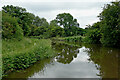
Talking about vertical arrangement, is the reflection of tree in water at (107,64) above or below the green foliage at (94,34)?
below

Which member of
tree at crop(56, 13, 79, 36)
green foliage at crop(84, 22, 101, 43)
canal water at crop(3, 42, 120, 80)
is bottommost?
canal water at crop(3, 42, 120, 80)

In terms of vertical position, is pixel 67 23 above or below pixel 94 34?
above

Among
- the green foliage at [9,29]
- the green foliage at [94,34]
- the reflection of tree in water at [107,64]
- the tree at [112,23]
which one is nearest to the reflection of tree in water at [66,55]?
the reflection of tree in water at [107,64]

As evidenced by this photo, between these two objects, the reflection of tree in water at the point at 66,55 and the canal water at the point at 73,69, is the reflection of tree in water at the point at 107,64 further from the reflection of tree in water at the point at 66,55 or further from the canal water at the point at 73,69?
the reflection of tree in water at the point at 66,55

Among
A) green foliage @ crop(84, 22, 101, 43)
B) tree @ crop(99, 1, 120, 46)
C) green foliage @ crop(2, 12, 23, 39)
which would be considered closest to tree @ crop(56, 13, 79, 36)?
green foliage @ crop(84, 22, 101, 43)

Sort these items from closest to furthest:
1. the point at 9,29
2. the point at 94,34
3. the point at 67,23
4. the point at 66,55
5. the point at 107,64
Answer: the point at 107,64
the point at 9,29
the point at 66,55
the point at 94,34
the point at 67,23

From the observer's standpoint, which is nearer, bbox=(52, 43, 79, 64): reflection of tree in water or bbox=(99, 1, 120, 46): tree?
bbox=(52, 43, 79, 64): reflection of tree in water

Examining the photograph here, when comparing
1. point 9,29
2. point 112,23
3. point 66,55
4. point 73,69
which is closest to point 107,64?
point 73,69

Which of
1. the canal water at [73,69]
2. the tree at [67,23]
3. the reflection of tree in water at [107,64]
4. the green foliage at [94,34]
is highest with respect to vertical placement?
the tree at [67,23]

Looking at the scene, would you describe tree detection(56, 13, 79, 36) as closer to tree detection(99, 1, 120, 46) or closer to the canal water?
tree detection(99, 1, 120, 46)

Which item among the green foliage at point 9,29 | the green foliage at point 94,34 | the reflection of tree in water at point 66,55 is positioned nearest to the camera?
the reflection of tree in water at point 66,55

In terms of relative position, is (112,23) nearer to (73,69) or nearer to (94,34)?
(94,34)

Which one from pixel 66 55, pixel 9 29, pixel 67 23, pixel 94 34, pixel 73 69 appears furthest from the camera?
pixel 67 23

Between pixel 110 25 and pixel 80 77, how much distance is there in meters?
6.86
